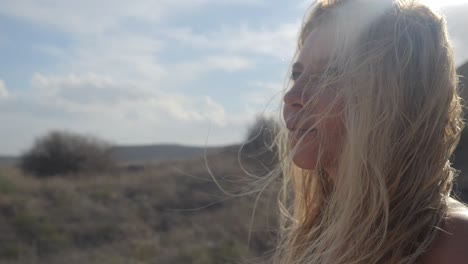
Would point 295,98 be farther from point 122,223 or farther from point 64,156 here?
point 64,156

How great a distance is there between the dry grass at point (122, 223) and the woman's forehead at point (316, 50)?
818cm

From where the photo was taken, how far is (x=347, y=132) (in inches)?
68.4

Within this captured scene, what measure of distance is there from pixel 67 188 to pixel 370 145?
19.3 meters

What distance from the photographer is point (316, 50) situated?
1.94 m

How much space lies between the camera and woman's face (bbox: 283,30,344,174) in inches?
69.6

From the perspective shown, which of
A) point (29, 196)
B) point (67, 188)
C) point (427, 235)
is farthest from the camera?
point (67, 188)

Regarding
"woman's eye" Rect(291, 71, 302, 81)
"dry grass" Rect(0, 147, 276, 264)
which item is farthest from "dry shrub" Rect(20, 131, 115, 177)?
"woman's eye" Rect(291, 71, 302, 81)

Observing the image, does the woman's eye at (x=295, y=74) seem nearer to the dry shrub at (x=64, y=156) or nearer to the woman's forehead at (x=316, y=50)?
the woman's forehead at (x=316, y=50)

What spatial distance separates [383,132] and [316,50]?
0.42 metres

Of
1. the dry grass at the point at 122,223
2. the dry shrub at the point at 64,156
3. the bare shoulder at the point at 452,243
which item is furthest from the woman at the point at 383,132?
the dry shrub at the point at 64,156

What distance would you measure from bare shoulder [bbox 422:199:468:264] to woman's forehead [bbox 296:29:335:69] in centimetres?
66

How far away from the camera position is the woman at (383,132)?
5.18ft

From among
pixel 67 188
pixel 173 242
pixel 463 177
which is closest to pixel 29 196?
pixel 67 188

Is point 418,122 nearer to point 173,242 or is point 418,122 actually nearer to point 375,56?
point 375,56
